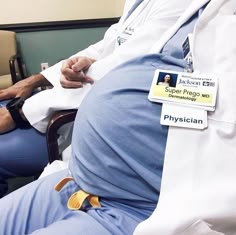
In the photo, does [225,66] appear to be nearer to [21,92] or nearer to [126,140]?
[126,140]

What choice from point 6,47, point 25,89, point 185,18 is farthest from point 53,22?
point 185,18

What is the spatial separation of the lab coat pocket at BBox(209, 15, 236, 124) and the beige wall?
2.16 metres

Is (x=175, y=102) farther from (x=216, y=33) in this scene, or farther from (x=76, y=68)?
(x=76, y=68)

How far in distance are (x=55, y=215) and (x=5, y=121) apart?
507 millimetres

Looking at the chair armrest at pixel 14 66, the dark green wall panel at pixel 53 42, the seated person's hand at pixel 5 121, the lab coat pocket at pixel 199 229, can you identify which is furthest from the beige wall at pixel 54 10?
the lab coat pocket at pixel 199 229

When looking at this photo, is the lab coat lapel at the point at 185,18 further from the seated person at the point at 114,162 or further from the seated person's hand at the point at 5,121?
the seated person's hand at the point at 5,121

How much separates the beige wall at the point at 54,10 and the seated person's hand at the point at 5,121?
1801 mm

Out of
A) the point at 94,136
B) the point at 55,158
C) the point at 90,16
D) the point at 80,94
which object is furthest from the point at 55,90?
the point at 90,16

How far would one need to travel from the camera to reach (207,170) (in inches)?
25.8

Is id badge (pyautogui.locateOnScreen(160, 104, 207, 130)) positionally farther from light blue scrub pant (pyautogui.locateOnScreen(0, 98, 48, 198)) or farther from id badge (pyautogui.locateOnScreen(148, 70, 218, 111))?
light blue scrub pant (pyautogui.locateOnScreen(0, 98, 48, 198))

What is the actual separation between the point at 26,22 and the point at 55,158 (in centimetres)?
203

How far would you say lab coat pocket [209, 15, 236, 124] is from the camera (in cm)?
66

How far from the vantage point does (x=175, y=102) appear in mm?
707

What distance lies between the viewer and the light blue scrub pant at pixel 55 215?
0.73 metres
